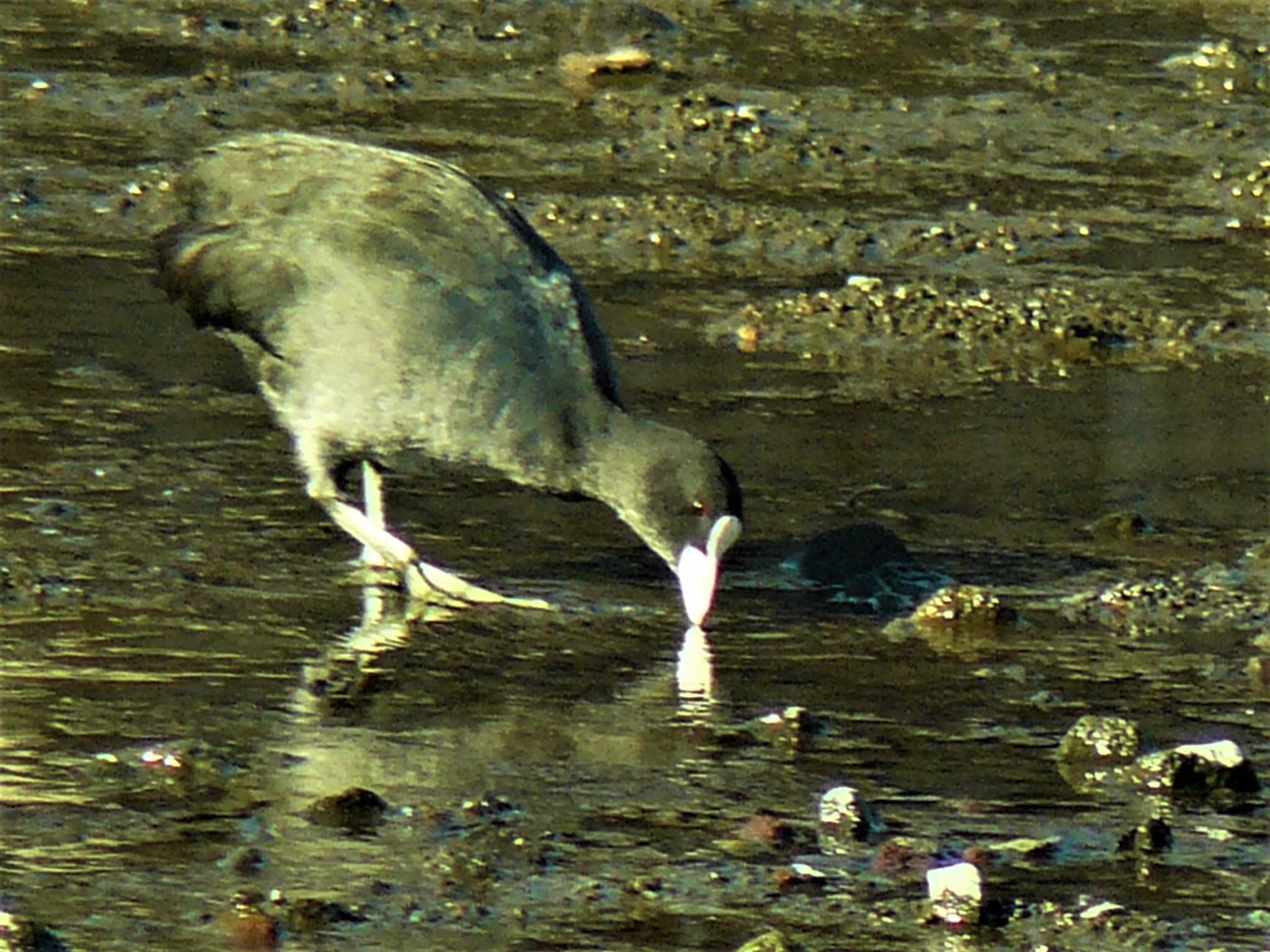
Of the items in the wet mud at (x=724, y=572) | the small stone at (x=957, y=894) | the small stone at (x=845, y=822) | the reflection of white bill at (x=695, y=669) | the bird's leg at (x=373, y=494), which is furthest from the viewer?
the bird's leg at (x=373, y=494)

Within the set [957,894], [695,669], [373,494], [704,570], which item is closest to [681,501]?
[704,570]

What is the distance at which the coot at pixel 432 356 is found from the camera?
690 cm

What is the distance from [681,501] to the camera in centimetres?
684

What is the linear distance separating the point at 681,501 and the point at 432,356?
688 millimetres

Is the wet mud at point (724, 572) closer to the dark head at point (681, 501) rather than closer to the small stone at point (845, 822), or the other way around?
the small stone at point (845, 822)

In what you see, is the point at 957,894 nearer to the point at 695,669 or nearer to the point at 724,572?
the point at 695,669

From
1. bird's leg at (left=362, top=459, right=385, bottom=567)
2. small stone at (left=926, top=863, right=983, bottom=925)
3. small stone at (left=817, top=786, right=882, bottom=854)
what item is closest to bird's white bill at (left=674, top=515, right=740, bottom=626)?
bird's leg at (left=362, top=459, right=385, bottom=567)

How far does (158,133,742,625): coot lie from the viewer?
6.90m

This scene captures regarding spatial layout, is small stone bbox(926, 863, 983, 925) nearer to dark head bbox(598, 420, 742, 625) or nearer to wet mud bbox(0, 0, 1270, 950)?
wet mud bbox(0, 0, 1270, 950)

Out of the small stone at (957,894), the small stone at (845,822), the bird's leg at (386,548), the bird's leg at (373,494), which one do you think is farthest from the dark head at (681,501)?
the small stone at (957,894)

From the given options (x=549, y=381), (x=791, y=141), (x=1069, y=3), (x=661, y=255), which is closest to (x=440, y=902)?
(x=549, y=381)

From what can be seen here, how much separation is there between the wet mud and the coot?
8.2 inches

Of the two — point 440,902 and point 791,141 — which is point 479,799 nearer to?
point 440,902

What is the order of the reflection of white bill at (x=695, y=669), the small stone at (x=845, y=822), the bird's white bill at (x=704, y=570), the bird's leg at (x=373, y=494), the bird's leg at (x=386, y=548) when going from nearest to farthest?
the small stone at (x=845, y=822)
the reflection of white bill at (x=695, y=669)
the bird's white bill at (x=704, y=570)
the bird's leg at (x=386, y=548)
the bird's leg at (x=373, y=494)
